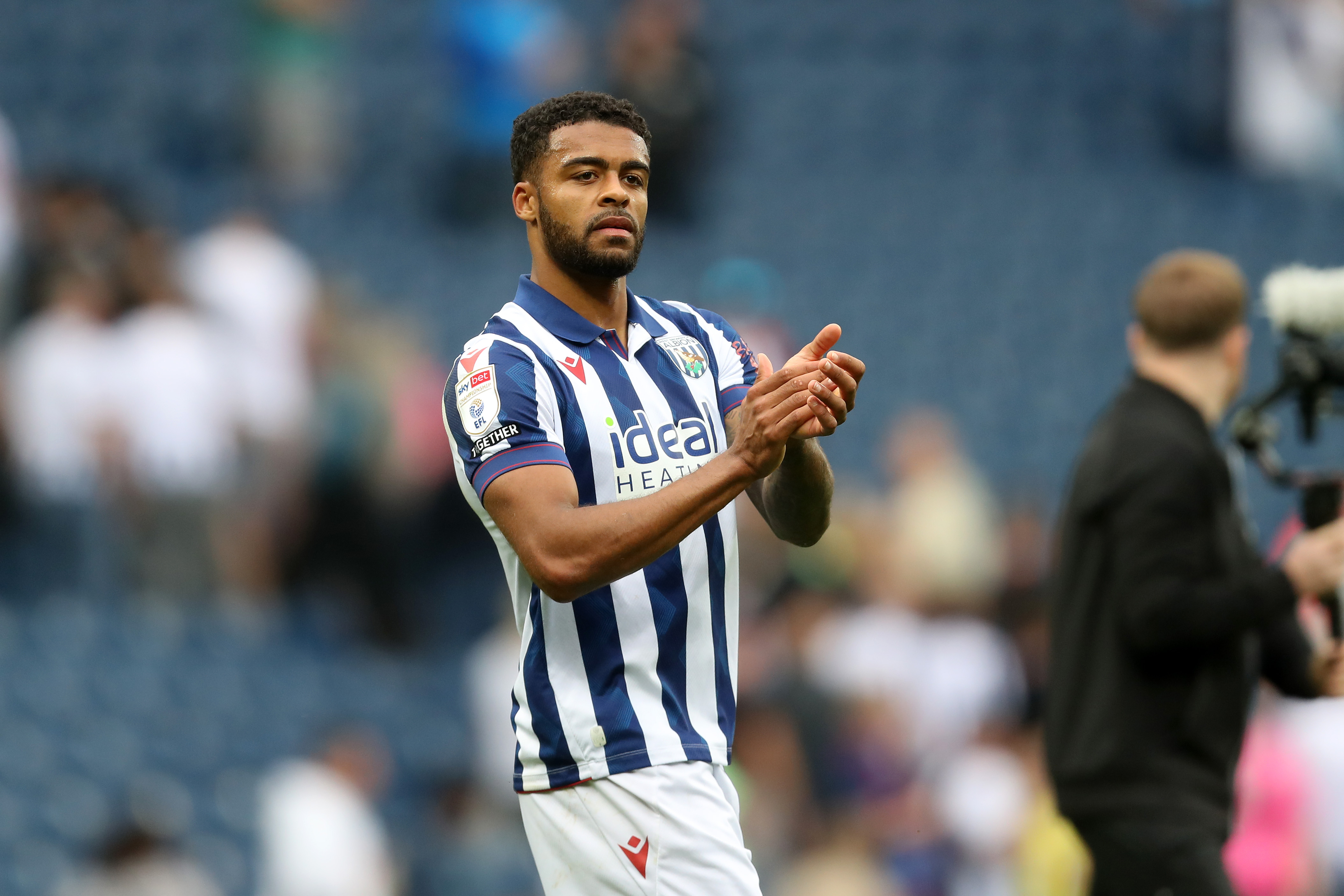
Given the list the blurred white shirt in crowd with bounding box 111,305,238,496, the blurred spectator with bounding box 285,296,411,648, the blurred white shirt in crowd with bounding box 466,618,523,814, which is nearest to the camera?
the blurred white shirt in crowd with bounding box 466,618,523,814

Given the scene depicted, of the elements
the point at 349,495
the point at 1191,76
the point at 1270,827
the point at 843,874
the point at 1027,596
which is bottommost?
the point at 843,874

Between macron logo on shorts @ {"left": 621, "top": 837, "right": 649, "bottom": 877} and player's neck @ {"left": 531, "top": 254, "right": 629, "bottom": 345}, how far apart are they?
1022 millimetres

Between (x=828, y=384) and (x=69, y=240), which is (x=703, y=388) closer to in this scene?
(x=828, y=384)

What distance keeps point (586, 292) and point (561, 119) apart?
0.36 metres

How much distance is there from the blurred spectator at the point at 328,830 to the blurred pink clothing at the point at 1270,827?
14.3ft

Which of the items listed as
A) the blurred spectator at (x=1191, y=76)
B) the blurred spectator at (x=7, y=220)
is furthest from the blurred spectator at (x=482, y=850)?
the blurred spectator at (x=1191, y=76)

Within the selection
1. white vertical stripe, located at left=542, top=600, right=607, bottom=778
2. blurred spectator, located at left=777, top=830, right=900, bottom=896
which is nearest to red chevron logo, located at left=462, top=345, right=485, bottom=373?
white vertical stripe, located at left=542, top=600, right=607, bottom=778

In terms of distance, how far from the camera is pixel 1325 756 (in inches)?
325

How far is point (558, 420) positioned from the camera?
361cm

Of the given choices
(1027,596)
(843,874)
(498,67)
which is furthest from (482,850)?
(498,67)

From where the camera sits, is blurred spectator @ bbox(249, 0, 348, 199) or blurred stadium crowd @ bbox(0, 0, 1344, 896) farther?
blurred spectator @ bbox(249, 0, 348, 199)

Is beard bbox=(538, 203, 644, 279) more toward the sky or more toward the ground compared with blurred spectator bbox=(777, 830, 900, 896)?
more toward the sky

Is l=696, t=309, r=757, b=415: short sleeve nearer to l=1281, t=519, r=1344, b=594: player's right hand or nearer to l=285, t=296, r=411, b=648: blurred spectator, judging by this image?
l=1281, t=519, r=1344, b=594: player's right hand

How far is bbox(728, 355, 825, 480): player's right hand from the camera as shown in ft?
11.0
